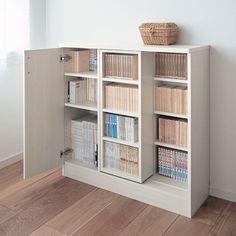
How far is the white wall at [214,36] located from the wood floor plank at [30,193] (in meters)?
1.29

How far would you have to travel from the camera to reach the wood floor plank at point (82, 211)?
87.6 inches

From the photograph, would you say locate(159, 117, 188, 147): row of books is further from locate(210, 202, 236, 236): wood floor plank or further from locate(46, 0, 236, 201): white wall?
locate(210, 202, 236, 236): wood floor plank

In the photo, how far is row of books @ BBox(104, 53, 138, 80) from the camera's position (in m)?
2.47

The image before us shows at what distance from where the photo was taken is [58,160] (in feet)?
9.45

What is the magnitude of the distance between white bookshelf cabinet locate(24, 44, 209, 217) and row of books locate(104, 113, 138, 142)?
1.6 inches

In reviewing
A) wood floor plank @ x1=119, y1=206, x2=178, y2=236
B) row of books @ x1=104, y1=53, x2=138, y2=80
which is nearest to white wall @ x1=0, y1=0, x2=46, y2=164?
row of books @ x1=104, y1=53, x2=138, y2=80

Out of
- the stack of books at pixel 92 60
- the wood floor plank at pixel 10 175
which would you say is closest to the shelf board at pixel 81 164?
the wood floor plank at pixel 10 175

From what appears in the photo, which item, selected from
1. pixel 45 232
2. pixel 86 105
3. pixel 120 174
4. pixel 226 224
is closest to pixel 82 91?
pixel 86 105

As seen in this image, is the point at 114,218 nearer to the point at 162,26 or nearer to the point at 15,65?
the point at 162,26

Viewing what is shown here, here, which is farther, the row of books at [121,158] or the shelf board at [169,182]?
the row of books at [121,158]

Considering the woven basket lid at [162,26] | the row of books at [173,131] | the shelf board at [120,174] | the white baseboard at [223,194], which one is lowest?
the white baseboard at [223,194]

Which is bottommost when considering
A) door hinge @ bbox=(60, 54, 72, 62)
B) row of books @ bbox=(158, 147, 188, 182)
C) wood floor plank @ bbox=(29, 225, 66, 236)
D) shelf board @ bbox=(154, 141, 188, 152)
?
wood floor plank @ bbox=(29, 225, 66, 236)

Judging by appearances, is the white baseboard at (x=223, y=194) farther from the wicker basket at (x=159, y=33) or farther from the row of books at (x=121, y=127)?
the wicker basket at (x=159, y=33)

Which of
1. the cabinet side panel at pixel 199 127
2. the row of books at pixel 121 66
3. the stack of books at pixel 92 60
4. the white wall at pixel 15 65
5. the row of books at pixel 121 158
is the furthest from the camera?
the white wall at pixel 15 65
